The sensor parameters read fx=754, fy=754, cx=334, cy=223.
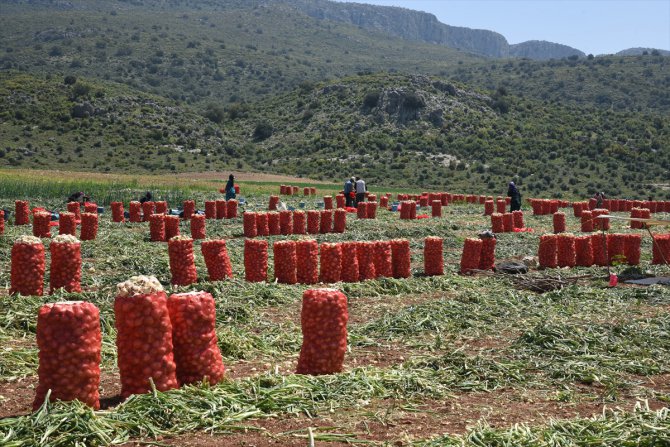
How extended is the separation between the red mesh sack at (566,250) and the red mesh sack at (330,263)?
655 cm

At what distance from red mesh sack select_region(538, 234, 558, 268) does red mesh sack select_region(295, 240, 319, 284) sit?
644 centimetres

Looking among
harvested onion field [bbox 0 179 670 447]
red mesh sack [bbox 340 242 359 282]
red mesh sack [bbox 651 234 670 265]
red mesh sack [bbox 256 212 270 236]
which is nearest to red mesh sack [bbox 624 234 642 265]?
red mesh sack [bbox 651 234 670 265]

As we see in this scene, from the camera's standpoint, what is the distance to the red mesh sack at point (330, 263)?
15312 mm

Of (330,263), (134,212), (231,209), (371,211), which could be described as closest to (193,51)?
(231,209)

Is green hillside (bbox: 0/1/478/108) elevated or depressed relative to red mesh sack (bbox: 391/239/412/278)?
elevated

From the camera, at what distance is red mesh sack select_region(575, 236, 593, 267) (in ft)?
62.6

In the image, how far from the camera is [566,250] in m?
18.8

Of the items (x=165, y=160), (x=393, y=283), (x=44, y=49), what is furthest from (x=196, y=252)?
(x=44, y=49)

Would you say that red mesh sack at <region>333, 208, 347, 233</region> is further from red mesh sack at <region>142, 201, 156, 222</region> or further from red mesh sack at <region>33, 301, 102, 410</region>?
red mesh sack at <region>33, 301, 102, 410</region>

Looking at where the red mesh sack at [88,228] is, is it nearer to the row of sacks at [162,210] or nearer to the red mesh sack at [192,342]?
the row of sacks at [162,210]

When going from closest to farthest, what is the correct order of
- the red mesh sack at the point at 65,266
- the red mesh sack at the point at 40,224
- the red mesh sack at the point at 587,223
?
the red mesh sack at the point at 65,266
the red mesh sack at the point at 40,224
the red mesh sack at the point at 587,223

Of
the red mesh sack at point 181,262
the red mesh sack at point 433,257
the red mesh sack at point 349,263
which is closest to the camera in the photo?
the red mesh sack at point 181,262

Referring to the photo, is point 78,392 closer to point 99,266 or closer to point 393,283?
point 393,283

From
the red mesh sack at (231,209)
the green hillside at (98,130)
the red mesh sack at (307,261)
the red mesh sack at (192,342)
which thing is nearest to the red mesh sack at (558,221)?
the red mesh sack at (231,209)
